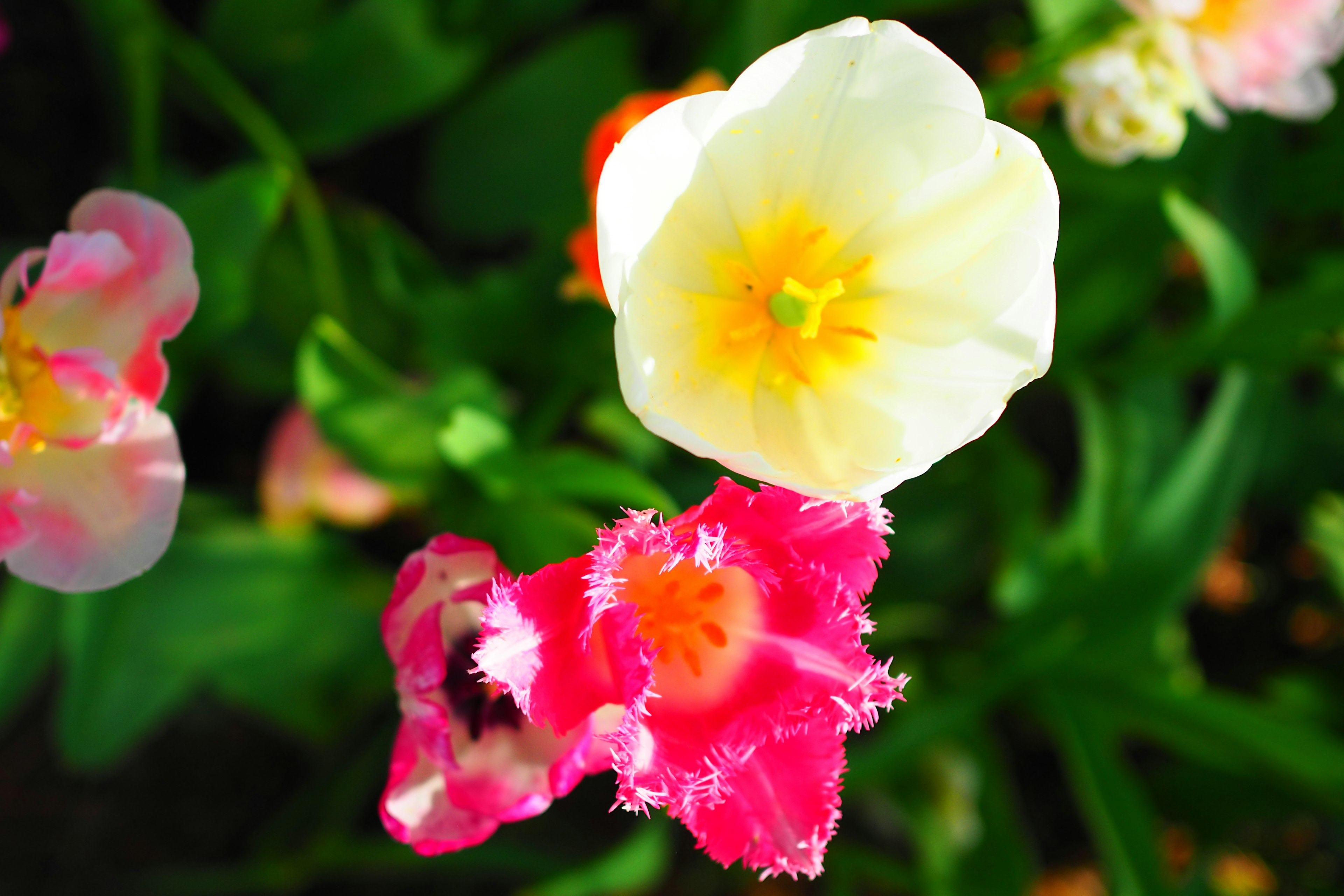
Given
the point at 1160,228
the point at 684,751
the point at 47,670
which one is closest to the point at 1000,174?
the point at 684,751

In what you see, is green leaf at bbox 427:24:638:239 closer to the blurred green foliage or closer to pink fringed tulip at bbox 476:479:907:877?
the blurred green foliage

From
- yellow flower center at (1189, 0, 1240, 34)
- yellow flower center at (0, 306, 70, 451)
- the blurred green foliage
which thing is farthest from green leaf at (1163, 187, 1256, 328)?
yellow flower center at (0, 306, 70, 451)

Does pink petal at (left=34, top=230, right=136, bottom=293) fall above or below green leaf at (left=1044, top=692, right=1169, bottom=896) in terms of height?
above

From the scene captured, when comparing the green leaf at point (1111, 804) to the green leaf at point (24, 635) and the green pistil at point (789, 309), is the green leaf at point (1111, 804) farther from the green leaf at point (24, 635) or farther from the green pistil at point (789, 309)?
the green leaf at point (24, 635)

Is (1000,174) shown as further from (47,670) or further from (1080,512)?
(47,670)

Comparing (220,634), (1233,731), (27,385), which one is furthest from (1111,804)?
(27,385)

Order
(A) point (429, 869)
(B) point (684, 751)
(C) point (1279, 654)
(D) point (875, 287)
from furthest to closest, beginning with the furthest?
(C) point (1279, 654) → (A) point (429, 869) → (D) point (875, 287) → (B) point (684, 751)

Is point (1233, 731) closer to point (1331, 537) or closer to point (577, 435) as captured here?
point (1331, 537)
